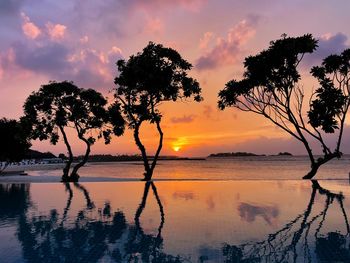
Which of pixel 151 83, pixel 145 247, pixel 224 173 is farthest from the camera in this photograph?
pixel 224 173

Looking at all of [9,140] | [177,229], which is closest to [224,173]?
[9,140]

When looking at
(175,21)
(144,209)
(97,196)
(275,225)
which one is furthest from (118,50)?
(275,225)

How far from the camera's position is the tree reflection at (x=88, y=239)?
9.25 m

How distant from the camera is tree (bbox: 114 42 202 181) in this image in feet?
101

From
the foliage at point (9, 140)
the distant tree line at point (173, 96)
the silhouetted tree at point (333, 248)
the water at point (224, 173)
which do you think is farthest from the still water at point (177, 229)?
the water at point (224, 173)

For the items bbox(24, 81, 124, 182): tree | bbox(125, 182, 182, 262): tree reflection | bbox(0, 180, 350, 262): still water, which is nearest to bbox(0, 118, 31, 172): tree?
bbox(24, 81, 124, 182): tree

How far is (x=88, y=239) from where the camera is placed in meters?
11.0

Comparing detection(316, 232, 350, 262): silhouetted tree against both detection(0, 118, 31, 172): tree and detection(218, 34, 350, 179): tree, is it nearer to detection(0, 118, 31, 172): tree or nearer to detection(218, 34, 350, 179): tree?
detection(218, 34, 350, 179): tree

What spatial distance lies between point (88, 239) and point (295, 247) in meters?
5.41

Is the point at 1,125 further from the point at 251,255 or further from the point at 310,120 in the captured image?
the point at 251,255

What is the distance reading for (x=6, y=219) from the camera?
14547mm

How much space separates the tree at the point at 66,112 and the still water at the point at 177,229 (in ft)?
44.0

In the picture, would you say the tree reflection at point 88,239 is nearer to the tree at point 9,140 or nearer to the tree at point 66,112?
the tree at point 66,112

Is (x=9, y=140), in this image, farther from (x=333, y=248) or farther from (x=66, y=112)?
(x=333, y=248)
